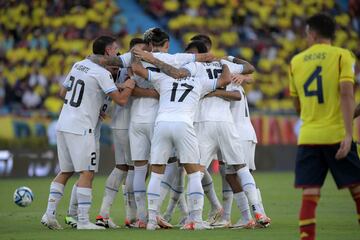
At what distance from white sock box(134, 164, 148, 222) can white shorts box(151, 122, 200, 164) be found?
0.66 m

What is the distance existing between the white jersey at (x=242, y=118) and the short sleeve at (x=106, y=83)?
1.75 metres

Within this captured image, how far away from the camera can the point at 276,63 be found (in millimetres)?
30703

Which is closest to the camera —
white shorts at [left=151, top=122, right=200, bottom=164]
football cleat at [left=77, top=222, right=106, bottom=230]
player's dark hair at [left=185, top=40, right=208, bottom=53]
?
white shorts at [left=151, top=122, right=200, bottom=164]

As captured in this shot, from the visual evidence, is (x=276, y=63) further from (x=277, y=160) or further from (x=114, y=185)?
(x=114, y=185)

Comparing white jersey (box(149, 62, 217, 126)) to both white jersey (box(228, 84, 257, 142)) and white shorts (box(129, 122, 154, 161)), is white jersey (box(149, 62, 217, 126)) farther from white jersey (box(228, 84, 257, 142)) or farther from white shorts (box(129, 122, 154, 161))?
white jersey (box(228, 84, 257, 142))

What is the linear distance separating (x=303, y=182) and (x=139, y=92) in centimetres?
380

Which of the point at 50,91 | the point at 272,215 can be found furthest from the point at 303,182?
the point at 50,91

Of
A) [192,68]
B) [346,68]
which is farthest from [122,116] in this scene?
[346,68]

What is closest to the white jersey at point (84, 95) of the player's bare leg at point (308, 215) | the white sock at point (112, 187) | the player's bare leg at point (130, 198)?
the white sock at point (112, 187)

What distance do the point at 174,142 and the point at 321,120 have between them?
10.1 feet

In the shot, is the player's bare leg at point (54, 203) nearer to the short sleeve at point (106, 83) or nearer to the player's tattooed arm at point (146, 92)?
the short sleeve at point (106, 83)

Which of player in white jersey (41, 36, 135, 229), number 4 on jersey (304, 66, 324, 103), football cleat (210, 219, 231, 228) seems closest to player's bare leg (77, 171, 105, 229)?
player in white jersey (41, 36, 135, 229)

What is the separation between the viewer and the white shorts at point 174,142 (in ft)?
38.4

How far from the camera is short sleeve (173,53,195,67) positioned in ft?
39.7
